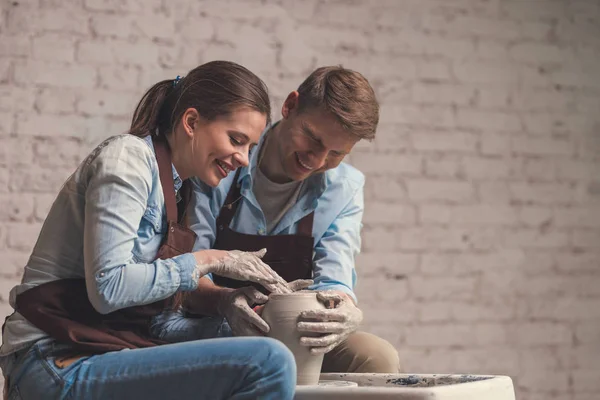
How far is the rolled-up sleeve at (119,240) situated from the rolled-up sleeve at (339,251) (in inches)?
23.3

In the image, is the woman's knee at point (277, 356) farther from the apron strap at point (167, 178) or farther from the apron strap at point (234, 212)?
the apron strap at point (234, 212)

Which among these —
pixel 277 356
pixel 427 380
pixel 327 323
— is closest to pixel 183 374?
pixel 277 356

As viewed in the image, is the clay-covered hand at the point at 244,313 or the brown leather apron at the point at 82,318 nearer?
the brown leather apron at the point at 82,318

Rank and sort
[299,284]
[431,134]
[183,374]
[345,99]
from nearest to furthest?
1. [183,374]
2. [299,284]
3. [345,99]
4. [431,134]

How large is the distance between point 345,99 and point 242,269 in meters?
0.56

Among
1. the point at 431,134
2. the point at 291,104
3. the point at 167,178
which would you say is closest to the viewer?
the point at 167,178

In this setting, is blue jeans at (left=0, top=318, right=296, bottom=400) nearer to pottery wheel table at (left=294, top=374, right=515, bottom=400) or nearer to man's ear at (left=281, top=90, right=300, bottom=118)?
pottery wheel table at (left=294, top=374, right=515, bottom=400)

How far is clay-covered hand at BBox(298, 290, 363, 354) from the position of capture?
1.67 metres

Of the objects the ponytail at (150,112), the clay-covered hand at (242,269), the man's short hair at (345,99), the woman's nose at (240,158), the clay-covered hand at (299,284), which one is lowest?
the clay-covered hand at (299,284)

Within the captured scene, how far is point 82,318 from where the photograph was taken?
4.92ft

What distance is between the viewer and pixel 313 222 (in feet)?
6.97

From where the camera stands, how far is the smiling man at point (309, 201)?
6.60 feet

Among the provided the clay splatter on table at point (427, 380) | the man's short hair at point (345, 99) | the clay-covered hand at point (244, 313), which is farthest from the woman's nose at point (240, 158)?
the clay splatter on table at point (427, 380)

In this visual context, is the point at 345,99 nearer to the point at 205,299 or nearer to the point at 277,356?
the point at 205,299
